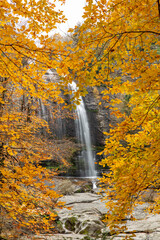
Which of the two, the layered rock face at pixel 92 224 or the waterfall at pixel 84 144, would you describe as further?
the waterfall at pixel 84 144

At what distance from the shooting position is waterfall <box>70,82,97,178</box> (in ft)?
49.1

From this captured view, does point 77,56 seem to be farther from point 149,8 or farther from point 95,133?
point 95,133

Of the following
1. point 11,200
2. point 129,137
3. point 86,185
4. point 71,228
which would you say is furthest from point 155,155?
point 86,185

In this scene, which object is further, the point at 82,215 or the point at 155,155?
the point at 82,215

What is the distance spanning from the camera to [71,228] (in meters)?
5.49

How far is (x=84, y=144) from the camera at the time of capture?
1658 centimetres

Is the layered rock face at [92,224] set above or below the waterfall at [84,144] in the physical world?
below

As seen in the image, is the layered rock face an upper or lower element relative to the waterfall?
lower

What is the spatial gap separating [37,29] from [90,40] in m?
0.91

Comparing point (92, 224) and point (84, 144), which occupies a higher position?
point (84, 144)

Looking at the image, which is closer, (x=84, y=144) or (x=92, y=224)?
(x=92, y=224)

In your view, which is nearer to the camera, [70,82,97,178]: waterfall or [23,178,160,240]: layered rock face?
[23,178,160,240]: layered rock face

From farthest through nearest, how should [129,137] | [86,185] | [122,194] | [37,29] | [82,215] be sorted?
[86,185], [82,215], [129,137], [37,29], [122,194]

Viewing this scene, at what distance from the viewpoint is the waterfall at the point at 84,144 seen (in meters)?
15.0
